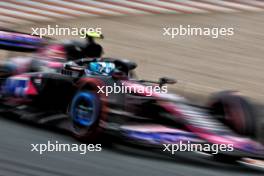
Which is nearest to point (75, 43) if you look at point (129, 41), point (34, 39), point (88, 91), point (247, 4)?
point (34, 39)

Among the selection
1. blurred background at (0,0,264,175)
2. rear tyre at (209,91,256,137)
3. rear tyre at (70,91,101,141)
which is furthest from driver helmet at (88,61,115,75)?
blurred background at (0,0,264,175)

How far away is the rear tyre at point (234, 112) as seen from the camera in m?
7.09

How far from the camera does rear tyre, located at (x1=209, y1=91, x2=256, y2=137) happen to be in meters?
7.09

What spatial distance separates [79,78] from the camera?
7418 mm

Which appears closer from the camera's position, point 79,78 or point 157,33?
point 79,78

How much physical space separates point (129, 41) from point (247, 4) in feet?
8.92

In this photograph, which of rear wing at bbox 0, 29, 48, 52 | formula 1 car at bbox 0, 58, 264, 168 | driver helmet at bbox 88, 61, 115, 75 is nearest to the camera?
formula 1 car at bbox 0, 58, 264, 168

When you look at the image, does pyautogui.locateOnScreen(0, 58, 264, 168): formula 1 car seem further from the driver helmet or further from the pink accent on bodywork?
the pink accent on bodywork

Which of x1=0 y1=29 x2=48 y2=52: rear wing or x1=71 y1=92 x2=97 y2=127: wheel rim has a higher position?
x1=0 y1=29 x2=48 y2=52: rear wing

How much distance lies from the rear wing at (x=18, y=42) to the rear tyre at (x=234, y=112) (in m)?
2.70

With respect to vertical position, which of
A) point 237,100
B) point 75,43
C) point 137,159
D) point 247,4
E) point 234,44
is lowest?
point 137,159

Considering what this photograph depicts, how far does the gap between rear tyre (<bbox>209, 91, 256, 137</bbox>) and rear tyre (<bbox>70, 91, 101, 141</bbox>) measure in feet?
4.43

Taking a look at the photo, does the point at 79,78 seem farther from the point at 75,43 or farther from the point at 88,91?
the point at 75,43

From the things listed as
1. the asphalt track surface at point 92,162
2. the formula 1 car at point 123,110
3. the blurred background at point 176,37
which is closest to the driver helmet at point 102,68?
the formula 1 car at point 123,110
